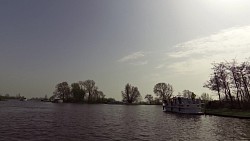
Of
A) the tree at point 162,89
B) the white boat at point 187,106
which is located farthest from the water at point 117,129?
the tree at point 162,89

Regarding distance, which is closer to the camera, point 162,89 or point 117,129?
point 117,129

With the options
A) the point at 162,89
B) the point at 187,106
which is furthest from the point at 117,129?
the point at 162,89

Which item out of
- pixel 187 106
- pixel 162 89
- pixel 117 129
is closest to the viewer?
pixel 117 129

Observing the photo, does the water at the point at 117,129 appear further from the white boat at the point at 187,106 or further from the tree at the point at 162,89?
the tree at the point at 162,89

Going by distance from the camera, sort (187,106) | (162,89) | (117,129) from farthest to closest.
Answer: (162,89), (187,106), (117,129)

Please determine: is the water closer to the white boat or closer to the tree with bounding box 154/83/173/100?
the white boat

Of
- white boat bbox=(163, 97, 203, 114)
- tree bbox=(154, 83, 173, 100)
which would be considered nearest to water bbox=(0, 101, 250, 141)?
white boat bbox=(163, 97, 203, 114)

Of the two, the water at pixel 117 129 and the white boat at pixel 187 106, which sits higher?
the white boat at pixel 187 106

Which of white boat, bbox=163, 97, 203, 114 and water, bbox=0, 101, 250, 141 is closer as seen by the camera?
water, bbox=0, 101, 250, 141

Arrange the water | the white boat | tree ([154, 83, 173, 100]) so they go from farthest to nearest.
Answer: tree ([154, 83, 173, 100])
the white boat
the water

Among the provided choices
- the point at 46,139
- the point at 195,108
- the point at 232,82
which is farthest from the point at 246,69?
the point at 46,139

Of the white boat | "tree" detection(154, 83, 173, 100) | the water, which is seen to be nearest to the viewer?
the water

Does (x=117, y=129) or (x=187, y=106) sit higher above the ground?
(x=187, y=106)

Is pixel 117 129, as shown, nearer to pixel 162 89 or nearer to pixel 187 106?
pixel 187 106
